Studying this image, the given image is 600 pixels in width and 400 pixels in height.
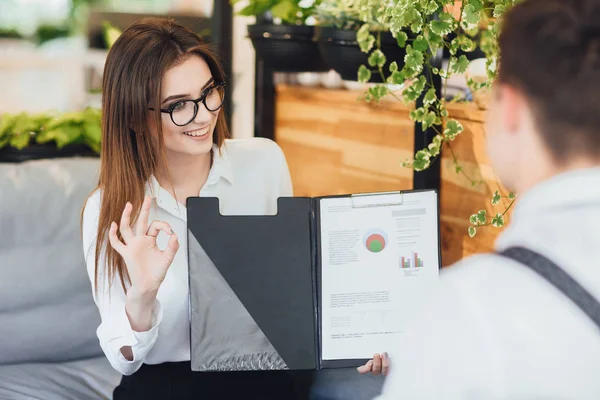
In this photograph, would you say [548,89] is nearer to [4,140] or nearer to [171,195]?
[171,195]

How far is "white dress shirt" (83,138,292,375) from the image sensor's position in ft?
5.60

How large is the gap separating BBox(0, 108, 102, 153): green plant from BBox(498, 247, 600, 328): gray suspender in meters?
1.98

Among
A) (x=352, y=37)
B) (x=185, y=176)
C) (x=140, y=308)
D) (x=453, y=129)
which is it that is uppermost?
(x=352, y=37)

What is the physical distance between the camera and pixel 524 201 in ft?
2.68

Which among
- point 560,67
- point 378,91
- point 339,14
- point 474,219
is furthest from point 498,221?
point 560,67

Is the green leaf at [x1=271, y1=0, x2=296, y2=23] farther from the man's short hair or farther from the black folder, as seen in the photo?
the man's short hair

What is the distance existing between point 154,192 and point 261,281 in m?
0.38

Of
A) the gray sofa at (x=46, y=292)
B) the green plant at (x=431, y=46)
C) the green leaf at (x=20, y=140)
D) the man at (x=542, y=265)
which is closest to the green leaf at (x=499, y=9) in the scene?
the green plant at (x=431, y=46)

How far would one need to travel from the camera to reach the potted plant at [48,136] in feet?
8.10

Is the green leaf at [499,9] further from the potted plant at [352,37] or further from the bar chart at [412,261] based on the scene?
Answer: the bar chart at [412,261]

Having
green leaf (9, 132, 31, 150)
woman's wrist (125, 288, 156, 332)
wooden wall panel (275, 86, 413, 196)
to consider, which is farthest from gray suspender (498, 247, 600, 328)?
green leaf (9, 132, 31, 150)

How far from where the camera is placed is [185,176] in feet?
6.27

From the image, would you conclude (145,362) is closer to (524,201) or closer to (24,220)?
(24,220)

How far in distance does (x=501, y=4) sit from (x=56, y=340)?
146cm
